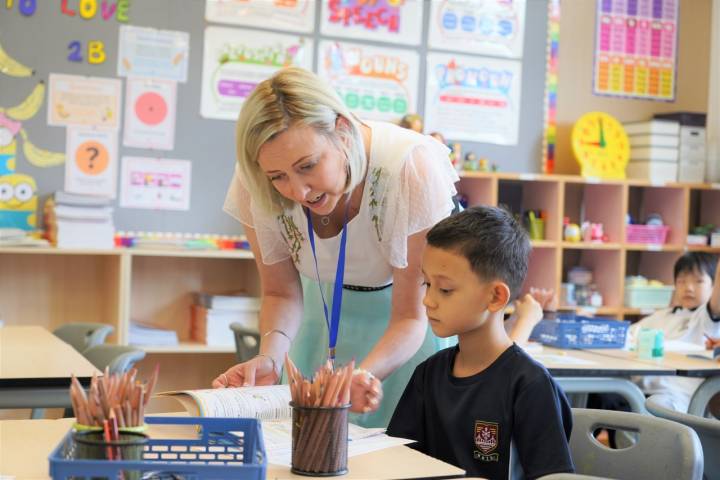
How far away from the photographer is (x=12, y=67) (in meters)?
4.62

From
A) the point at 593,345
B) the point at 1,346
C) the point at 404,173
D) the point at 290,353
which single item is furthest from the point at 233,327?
the point at 404,173

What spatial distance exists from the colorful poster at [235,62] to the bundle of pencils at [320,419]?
3.84 meters

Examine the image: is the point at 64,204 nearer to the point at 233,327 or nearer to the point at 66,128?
the point at 66,128

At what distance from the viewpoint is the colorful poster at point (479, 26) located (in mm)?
5551

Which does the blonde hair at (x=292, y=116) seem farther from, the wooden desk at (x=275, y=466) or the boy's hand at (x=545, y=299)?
the boy's hand at (x=545, y=299)

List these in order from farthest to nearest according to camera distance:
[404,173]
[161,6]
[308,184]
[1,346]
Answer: [161,6] → [1,346] → [404,173] → [308,184]

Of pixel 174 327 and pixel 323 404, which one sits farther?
pixel 174 327

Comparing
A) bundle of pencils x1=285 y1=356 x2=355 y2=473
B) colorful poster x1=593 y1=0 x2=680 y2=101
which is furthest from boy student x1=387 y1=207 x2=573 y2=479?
colorful poster x1=593 y1=0 x2=680 y2=101

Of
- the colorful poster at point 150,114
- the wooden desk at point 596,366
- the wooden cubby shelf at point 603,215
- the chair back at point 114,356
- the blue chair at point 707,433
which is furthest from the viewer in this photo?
the wooden cubby shelf at point 603,215

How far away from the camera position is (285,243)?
2.08 m

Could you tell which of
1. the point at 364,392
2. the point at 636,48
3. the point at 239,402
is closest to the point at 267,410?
the point at 239,402

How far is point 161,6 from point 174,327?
1.64m

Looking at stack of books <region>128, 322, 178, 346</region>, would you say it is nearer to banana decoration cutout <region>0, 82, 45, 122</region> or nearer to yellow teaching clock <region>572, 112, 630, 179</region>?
banana decoration cutout <region>0, 82, 45, 122</region>

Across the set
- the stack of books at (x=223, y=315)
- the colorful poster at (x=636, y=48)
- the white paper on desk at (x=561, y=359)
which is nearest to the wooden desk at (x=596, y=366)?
the white paper on desk at (x=561, y=359)
